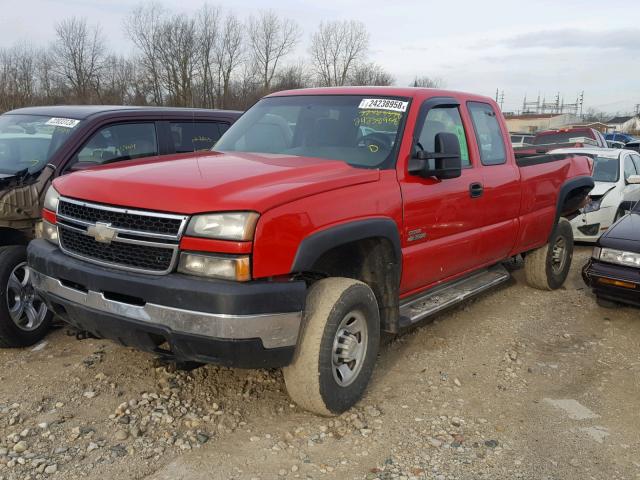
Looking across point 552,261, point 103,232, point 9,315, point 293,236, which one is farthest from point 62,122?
point 552,261

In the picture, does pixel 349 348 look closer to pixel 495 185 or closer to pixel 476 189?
pixel 476 189

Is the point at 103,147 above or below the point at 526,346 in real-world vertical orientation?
above

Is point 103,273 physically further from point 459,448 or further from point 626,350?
point 626,350

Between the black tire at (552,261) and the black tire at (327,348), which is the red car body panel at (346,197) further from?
the black tire at (552,261)

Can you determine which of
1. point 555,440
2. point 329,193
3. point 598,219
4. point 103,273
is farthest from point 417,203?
point 598,219

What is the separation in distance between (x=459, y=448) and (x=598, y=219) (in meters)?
6.58

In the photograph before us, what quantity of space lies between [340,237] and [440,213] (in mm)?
1193

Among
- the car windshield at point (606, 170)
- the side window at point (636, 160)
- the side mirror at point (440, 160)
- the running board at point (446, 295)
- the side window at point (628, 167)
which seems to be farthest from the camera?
the side window at point (636, 160)

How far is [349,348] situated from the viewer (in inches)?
139

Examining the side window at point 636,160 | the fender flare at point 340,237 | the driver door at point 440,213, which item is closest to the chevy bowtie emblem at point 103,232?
the fender flare at point 340,237

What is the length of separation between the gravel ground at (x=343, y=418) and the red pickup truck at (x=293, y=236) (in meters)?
0.37

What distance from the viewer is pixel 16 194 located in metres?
4.36

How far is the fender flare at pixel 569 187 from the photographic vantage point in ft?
20.0

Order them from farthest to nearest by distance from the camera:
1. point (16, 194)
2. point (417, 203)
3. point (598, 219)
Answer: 1. point (598, 219)
2. point (16, 194)
3. point (417, 203)
